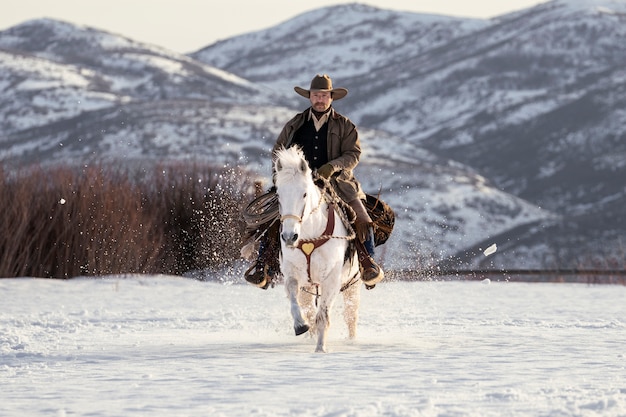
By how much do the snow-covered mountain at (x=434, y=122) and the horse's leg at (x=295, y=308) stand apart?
1531 centimetres

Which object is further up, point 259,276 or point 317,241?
point 317,241

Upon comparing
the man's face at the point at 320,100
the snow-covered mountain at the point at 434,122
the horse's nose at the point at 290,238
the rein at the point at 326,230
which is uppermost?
the snow-covered mountain at the point at 434,122

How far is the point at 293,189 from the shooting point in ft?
33.6

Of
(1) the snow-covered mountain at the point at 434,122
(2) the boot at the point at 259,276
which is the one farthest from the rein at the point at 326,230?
(1) the snow-covered mountain at the point at 434,122

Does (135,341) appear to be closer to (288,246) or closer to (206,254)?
(288,246)

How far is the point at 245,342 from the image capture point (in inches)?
502

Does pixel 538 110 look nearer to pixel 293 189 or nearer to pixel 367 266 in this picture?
pixel 367 266

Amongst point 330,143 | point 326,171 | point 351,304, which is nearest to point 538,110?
point 351,304

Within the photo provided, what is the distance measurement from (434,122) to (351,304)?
462 feet

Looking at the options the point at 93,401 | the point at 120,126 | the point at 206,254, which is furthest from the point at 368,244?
the point at 120,126

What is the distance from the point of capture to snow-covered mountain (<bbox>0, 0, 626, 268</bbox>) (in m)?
74.4

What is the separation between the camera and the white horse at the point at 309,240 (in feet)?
33.6

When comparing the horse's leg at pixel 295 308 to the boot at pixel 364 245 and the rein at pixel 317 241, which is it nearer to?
the rein at pixel 317 241

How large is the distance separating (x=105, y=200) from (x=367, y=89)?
15697 cm
